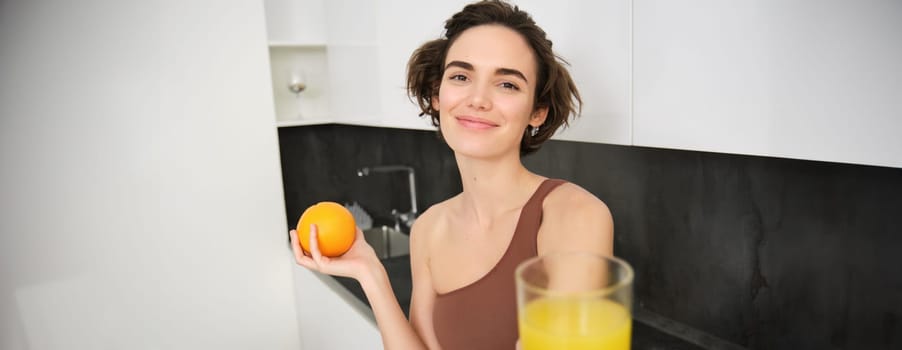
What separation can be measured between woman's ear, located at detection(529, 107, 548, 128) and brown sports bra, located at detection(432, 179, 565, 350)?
0.12 metres

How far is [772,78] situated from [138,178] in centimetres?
191

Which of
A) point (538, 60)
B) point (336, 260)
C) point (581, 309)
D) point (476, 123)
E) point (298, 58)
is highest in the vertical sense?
point (298, 58)

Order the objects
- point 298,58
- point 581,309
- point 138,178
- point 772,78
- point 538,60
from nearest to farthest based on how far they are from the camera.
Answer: point 581,309 → point 772,78 → point 538,60 → point 138,178 → point 298,58

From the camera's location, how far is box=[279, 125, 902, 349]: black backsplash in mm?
1017

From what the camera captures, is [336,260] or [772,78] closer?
[772,78]

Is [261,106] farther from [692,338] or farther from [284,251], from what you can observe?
[692,338]

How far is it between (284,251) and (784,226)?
5.78 ft

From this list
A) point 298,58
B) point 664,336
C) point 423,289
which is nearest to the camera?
point 423,289

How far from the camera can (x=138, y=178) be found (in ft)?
6.23

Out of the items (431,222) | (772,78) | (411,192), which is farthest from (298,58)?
(772,78)

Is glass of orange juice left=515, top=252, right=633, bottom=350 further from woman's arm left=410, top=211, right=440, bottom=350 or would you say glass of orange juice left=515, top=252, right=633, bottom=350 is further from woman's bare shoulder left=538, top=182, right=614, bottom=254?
woman's arm left=410, top=211, right=440, bottom=350

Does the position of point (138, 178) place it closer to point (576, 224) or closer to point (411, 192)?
point (411, 192)

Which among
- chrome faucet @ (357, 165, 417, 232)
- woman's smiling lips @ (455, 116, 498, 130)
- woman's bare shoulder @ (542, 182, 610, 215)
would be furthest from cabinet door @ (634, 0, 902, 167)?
chrome faucet @ (357, 165, 417, 232)

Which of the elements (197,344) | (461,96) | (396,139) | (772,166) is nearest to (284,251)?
(197,344)
